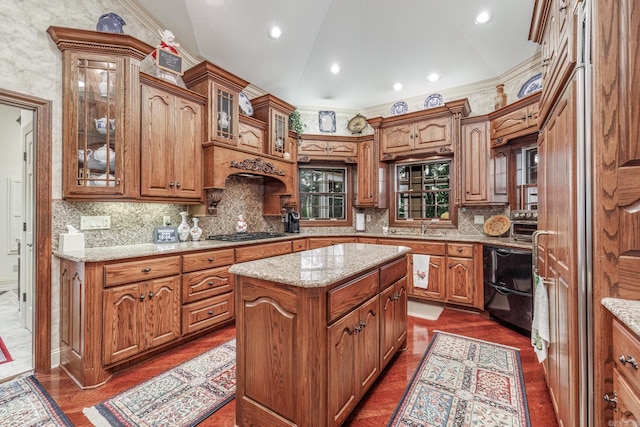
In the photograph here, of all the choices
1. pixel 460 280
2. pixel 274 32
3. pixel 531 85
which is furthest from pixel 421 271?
pixel 274 32

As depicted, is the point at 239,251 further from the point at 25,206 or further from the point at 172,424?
the point at 25,206

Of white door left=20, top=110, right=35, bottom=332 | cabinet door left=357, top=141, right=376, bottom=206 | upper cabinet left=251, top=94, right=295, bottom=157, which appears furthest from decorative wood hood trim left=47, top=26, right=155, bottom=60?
cabinet door left=357, top=141, right=376, bottom=206

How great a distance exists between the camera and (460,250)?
3572 mm

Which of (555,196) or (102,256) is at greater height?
(555,196)

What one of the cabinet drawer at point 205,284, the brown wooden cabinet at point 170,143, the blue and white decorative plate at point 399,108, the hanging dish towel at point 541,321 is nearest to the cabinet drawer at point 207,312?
the cabinet drawer at point 205,284

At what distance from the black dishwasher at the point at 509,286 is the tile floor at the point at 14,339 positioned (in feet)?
14.6

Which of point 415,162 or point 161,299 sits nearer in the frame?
point 161,299

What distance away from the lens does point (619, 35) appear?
101 centimetres

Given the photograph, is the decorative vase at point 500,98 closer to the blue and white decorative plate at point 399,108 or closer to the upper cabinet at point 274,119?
the blue and white decorative plate at point 399,108

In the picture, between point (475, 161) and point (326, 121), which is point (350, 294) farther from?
point (326, 121)

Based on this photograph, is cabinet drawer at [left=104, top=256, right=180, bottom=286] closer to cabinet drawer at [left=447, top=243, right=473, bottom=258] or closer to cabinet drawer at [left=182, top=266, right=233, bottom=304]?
cabinet drawer at [left=182, top=266, right=233, bottom=304]

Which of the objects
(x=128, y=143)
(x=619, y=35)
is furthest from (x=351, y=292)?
(x=128, y=143)

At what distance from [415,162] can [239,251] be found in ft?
10.3

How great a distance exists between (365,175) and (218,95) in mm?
2549
